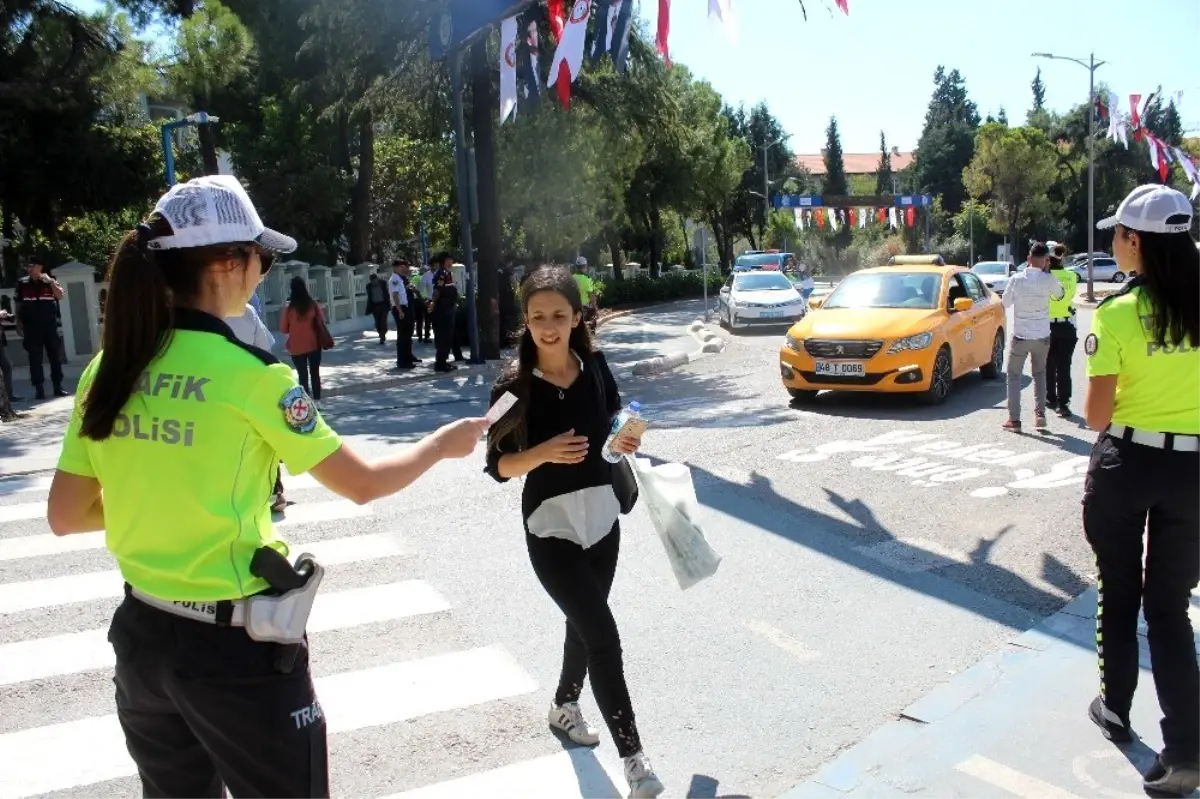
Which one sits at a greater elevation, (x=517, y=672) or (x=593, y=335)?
(x=593, y=335)

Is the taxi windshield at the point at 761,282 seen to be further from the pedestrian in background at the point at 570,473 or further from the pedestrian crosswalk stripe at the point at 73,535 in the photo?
the pedestrian in background at the point at 570,473

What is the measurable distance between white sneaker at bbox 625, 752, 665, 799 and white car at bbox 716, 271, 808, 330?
69.9 ft

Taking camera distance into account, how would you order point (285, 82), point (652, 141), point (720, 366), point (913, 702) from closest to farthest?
point (913, 702) → point (720, 366) → point (652, 141) → point (285, 82)

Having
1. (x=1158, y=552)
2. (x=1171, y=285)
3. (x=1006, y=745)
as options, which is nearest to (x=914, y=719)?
(x=1006, y=745)

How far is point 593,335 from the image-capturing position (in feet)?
13.3

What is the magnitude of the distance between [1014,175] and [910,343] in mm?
53890

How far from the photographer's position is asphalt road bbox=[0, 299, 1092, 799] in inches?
165

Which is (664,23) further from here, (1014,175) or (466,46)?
(1014,175)

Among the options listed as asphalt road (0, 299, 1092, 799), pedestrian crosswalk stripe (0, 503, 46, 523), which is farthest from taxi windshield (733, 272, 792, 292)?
pedestrian crosswalk stripe (0, 503, 46, 523)

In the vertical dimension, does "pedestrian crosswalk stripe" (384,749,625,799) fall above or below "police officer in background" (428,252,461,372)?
below

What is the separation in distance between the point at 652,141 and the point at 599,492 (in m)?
21.1

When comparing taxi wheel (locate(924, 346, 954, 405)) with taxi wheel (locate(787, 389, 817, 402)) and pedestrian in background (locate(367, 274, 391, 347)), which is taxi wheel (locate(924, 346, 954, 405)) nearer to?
taxi wheel (locate(787, 389, 817, 402))

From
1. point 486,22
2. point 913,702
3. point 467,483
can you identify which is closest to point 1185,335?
point 913,702

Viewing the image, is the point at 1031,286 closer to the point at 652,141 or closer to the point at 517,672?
the point at 517,672
